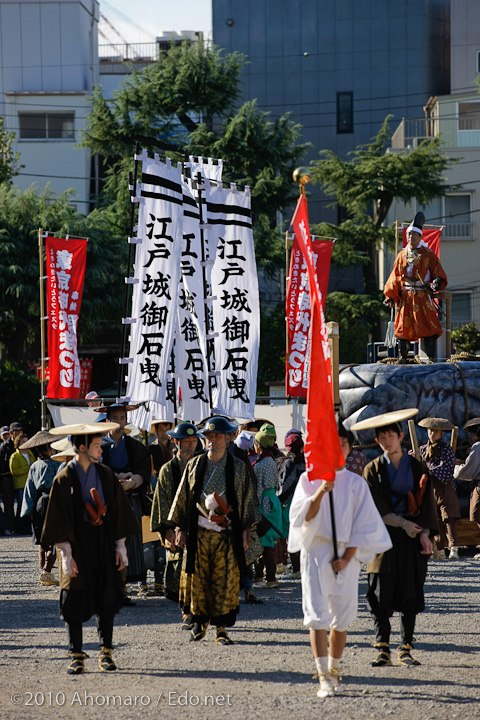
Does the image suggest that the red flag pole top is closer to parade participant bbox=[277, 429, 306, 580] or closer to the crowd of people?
the crowd of people

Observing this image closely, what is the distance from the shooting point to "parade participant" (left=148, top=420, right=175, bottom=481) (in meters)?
10.4

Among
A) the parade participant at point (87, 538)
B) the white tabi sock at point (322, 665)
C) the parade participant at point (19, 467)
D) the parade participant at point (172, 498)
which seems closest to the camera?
the white tabi sock at point (322, 665)

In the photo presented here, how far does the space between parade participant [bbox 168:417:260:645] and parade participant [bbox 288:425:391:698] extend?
1.48 metres

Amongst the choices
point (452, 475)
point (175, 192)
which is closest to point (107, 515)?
point (175, 192)

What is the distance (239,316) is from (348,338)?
58.9 ft

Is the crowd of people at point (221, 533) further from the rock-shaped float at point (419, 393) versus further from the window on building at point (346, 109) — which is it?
the window on building at point (346, 109)

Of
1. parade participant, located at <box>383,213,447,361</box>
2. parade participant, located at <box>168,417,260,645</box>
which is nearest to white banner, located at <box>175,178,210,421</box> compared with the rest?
parade participant, located at <box>168,417,260,645</box>

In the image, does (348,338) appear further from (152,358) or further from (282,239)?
(152,358)

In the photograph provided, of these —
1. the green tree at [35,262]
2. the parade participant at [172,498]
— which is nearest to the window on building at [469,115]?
the green tree at [35,262]

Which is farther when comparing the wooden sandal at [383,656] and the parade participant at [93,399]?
the parade participant at [93,399]

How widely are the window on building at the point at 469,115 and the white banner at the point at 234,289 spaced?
23.8 metres

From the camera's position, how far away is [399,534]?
670 cm

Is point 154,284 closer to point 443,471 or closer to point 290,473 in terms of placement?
point 290,473

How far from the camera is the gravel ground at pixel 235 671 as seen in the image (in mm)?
5523
